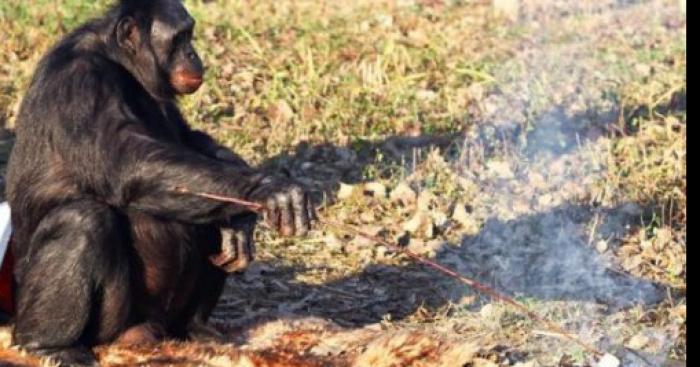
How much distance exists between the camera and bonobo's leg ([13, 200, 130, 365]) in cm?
585

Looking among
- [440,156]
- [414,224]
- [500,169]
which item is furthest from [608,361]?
[440,156]

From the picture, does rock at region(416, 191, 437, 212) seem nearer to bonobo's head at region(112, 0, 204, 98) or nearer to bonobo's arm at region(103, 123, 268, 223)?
bonobo's head at region(112, 0, 204, 98)

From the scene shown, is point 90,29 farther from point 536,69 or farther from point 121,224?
point 536,69

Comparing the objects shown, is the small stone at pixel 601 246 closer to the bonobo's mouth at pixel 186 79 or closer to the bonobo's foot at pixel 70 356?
the bonobo's mouth at pixel 186 79

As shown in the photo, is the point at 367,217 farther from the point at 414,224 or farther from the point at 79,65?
the point at 79,65

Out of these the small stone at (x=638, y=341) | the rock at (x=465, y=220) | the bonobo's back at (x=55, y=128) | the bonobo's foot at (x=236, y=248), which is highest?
the bonobo's back at (x=55, y=128)

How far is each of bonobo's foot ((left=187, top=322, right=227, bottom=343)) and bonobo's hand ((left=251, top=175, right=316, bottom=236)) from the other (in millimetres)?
1099

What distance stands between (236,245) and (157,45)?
3.11 feet

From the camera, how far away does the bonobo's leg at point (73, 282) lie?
585cm

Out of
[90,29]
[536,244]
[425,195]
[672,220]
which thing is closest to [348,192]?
[425,195]

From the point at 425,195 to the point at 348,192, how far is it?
47 cm

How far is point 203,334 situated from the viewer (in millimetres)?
6516

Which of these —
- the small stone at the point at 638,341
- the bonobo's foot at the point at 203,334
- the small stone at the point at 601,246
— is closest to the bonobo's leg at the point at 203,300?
the bonobo's foot at the point at 203,334

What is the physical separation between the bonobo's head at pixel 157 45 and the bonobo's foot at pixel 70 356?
49.1 inches
